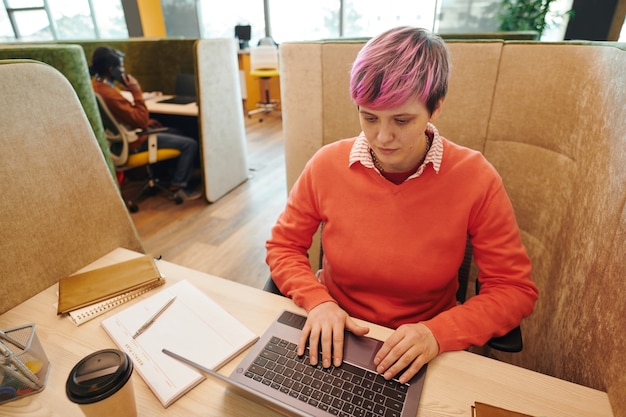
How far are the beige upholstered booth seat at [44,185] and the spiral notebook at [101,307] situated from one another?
7.5 inches

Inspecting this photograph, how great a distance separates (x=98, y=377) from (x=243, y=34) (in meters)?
7.20

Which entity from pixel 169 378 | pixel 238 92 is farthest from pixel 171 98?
pixel 169 378

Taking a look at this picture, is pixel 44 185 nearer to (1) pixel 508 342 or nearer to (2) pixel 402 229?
(2) pixel 402 229

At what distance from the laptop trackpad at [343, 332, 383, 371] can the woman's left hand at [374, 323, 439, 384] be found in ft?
0.06

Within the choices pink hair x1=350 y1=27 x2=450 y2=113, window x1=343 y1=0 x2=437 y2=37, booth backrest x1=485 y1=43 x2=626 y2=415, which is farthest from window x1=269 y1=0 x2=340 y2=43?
pink hair x1=350 y1=27 x2=450 y2=113

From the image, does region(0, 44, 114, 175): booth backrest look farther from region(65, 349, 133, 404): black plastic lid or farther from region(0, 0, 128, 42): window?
region(0, 0, 128, 42): window

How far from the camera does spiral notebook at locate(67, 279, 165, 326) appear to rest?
0.85 m

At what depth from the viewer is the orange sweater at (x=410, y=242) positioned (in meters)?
0.90

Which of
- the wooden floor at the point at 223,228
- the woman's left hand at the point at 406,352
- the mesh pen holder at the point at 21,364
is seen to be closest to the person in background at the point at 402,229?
the woman's left hand at the point at 406,352

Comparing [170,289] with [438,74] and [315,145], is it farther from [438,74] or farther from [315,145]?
[315,145]

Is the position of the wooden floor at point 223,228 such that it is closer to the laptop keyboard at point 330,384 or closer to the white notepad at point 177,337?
the white notepad at point 177,337

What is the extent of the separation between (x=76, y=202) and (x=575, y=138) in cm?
148

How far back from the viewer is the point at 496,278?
3.08 feet

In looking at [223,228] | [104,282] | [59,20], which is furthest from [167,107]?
[59,20]
